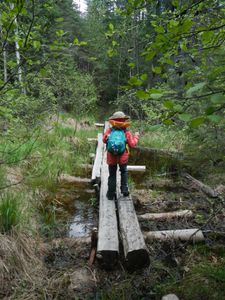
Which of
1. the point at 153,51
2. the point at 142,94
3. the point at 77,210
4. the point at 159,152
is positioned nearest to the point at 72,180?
the point at 77,210

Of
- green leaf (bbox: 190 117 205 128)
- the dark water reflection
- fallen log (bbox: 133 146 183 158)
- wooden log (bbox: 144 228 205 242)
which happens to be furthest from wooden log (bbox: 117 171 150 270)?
fallen log (bbox: 133 146 183 158)

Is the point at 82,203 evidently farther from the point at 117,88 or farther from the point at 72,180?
the point at 117,88

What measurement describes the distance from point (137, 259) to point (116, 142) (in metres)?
2.27

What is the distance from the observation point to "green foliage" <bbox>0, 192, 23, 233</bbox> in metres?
3.82

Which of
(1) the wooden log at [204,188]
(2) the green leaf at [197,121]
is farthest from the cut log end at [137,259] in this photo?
(1) the wooden log at [204,188]

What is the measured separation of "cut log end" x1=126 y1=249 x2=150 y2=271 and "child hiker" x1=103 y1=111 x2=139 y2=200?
75.2 inches

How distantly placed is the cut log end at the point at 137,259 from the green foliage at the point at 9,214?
5.32 ft

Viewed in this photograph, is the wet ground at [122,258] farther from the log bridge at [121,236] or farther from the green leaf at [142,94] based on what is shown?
the green leaf at [142,94]

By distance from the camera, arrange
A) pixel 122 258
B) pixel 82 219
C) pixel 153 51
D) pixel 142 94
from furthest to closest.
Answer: pixel 82 219, pixel 122 258, pixel 153 51, pixel 142 94

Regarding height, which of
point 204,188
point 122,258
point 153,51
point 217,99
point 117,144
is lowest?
point 122,258

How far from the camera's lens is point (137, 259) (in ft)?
11.6

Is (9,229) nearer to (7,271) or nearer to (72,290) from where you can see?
(7,271)

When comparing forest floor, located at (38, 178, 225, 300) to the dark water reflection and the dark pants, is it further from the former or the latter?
the dark pants

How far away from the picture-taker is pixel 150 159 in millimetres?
10398
